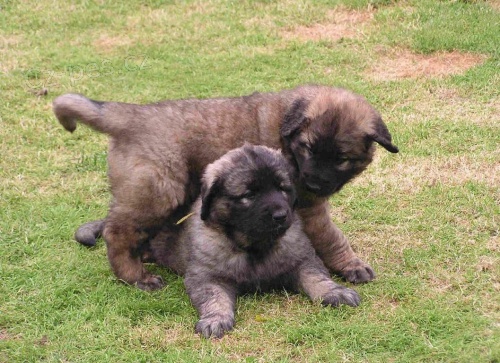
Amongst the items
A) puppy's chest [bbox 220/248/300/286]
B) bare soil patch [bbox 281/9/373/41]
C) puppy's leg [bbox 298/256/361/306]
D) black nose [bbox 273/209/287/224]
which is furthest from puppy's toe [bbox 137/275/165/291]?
bare soil patch [bbox 281/9/373/41]

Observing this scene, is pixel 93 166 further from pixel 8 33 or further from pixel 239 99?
pixel 8 33

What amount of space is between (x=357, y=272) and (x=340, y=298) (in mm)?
435

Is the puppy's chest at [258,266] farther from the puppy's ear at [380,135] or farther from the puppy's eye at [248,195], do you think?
the puppy's ear at [380,135]

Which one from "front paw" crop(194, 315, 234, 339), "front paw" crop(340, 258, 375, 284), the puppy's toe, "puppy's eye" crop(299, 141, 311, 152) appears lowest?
the puppy's toe

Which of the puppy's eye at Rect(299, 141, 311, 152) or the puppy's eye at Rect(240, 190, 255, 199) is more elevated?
the puppy's eye at Rect(299, 141, 311, 152)

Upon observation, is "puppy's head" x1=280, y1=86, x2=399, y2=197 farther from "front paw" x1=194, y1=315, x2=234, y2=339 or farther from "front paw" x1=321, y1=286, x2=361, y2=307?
"front paw" x1=194, y1=315, x2=234, y2=339

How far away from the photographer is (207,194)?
488cm

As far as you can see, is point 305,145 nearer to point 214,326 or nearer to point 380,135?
point 380,135

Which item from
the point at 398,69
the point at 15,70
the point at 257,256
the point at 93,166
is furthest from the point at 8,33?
the point at 257,256

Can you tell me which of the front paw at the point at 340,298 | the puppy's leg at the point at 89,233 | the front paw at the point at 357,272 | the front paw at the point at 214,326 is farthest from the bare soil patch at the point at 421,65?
the front paw at the point at 214,326

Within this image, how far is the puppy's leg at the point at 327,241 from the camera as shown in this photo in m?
5.33

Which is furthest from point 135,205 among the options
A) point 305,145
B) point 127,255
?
point 305,145

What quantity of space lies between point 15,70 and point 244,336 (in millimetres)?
5919

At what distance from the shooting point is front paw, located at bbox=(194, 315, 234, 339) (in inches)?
182
